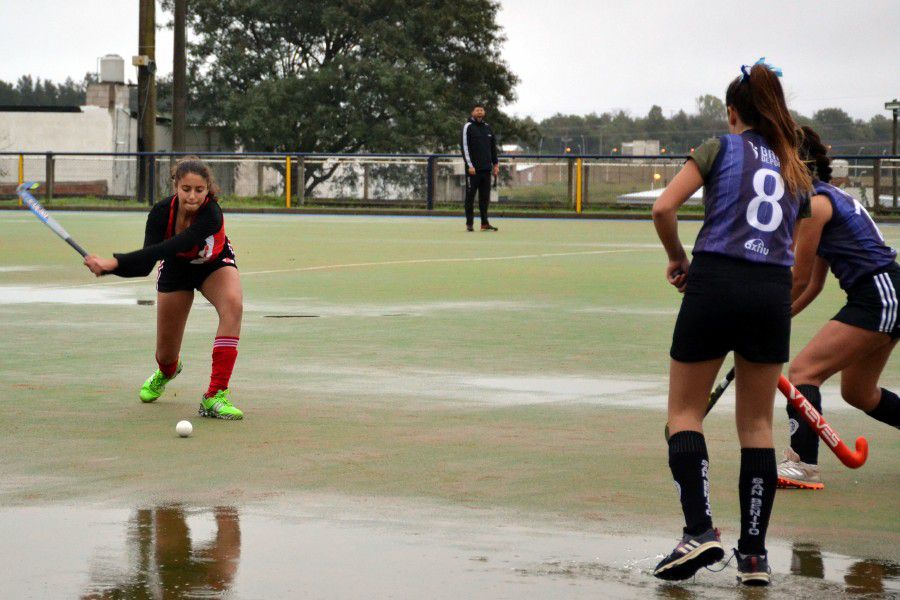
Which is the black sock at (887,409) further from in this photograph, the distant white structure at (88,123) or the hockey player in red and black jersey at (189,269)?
the distant white structure at (88,123)

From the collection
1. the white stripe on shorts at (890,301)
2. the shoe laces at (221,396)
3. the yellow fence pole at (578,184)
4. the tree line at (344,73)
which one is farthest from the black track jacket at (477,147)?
the tree line at (344,73)

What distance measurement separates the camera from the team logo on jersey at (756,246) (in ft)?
16.2

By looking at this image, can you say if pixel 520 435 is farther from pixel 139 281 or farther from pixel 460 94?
pixel 460 94

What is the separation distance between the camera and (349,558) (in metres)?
5.04

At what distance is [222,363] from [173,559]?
10.4 ft

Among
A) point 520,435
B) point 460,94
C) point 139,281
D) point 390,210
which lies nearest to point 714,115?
point 460,94

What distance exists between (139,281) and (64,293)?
141 centimetres

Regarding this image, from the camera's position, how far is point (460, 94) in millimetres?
59375

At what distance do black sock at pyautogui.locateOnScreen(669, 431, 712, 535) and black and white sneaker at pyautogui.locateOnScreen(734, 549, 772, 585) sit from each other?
0.54 feet

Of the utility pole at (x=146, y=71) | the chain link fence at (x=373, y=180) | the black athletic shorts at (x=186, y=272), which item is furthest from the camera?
the utility pole at (x=146, y=71)

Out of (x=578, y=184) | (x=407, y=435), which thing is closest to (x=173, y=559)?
(x=407, y=435)

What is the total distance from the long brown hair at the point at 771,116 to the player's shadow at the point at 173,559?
2201mm

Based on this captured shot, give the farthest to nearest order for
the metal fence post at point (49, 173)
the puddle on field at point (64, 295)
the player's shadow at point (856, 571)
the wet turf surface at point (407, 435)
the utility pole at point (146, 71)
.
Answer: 1. the utility pole at point (146, 71)
2. the metal fence post at point (49, 173)
3. the puddle on field at point (64, 295)
4. the wet turf surface at point (407, 435)
5. the player's shadow at point (856, 571)

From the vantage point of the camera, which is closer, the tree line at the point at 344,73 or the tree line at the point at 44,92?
the tree line at the point at 344,73
